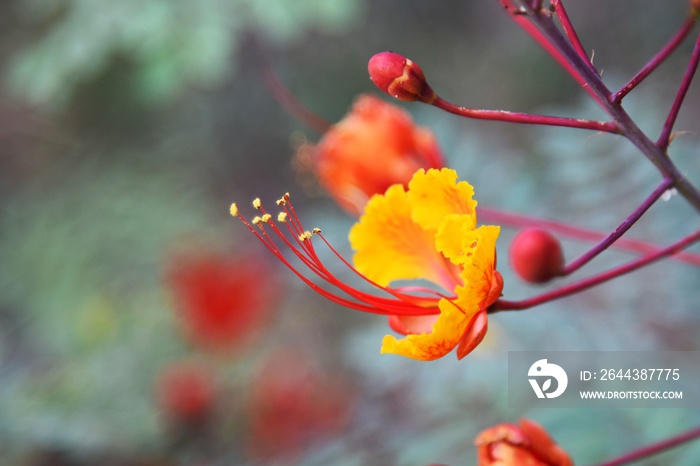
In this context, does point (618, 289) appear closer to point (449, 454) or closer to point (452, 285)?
point (449, 454)

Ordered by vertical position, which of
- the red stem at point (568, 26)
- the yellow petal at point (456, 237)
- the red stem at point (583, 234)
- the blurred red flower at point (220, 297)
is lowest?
the yellow petal at point (456, 237)

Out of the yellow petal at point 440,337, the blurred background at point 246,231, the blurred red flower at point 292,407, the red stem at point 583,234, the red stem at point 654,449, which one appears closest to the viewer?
the yellow petal at point 440,337

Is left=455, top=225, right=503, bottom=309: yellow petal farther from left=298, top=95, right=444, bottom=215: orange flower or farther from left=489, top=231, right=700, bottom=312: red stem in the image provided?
left=298, top=95, right=444, bottom=215: orange flower

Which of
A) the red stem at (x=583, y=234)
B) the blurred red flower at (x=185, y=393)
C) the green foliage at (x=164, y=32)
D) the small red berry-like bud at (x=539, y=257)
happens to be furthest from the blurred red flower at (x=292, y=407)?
the green foliage at (x=164, y=32)

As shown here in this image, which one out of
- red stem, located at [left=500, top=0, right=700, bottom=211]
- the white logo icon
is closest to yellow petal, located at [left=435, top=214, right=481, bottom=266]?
red stem, located at [left=500, top=0, right=700, bottom=211]

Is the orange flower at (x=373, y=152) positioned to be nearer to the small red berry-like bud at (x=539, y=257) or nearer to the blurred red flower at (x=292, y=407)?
the small red berry-like bud at (x=539, y=257)

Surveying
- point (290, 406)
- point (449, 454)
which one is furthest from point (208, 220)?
point (449, 454)
